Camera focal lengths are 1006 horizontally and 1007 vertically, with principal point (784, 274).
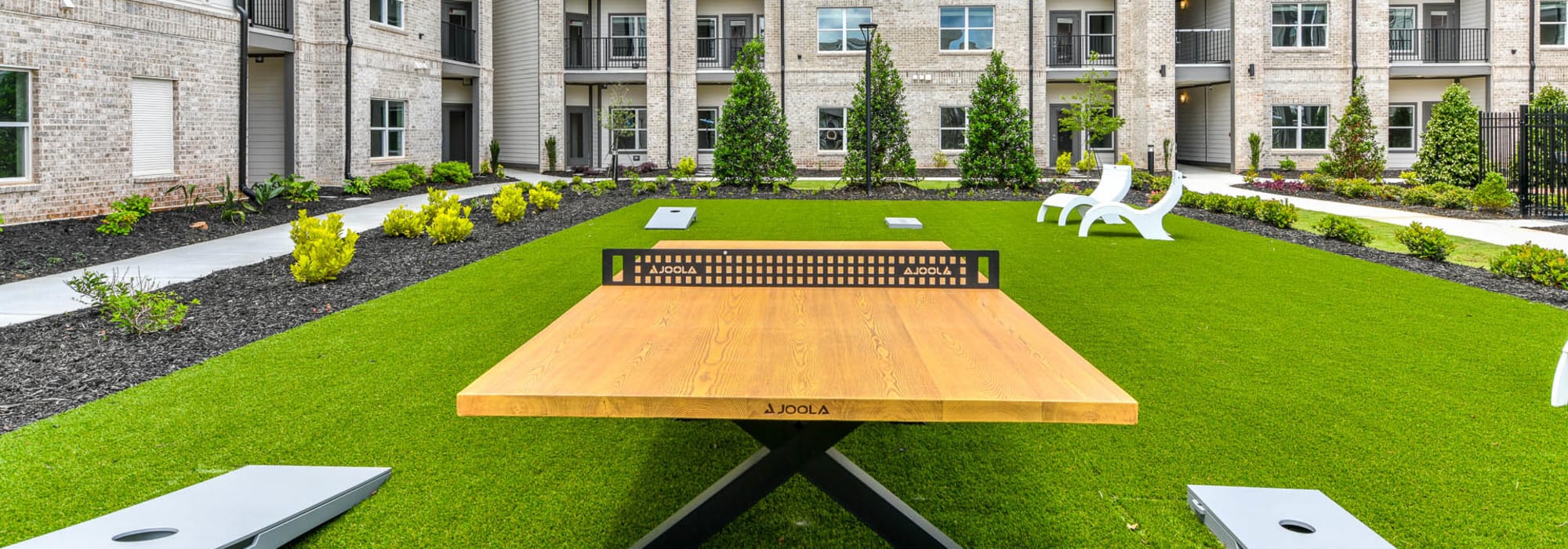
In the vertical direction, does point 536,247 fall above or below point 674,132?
below

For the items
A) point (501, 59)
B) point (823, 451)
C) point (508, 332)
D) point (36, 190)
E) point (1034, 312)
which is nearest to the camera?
point (823, 451)

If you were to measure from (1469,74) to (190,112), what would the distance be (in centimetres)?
3372

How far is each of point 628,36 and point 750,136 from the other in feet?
41.1

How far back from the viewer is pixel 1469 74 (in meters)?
30.5

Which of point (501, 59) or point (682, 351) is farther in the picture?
point (501, 59)

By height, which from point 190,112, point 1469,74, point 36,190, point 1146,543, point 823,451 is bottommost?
point 1146,543

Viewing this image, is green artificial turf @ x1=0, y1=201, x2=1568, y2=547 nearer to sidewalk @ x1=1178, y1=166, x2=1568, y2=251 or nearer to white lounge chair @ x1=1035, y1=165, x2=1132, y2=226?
sidewalk @ x1=1178, y1=166, x2=1568, y2=251

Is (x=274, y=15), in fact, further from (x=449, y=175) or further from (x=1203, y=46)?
(x=1203, y=46)

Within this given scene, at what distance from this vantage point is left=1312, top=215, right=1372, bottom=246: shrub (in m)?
12.3

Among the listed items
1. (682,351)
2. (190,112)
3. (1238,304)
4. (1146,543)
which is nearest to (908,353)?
(682,351)

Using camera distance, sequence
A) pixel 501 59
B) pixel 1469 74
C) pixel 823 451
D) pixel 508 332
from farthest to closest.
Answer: pixel 501 59, pixel 1469 74, pixel 508 332, pixel 823 451

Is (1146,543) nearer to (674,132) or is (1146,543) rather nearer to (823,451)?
(823,451)

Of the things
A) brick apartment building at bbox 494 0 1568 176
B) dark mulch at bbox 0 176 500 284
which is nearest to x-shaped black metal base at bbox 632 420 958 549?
dark mulch at bbox 0 176 500 284

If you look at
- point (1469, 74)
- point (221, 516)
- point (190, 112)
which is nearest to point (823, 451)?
point (221, 516)
